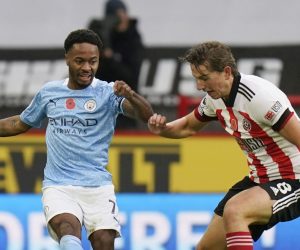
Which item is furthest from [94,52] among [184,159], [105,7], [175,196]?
[105,7]

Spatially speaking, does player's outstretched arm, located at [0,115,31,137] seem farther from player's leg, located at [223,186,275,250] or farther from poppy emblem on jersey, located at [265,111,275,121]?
poppy emblem on jersey, located at [265,111,275,121]

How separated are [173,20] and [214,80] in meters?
6.59

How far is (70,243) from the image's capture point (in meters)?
8.26

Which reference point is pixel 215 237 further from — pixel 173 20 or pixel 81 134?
pixel 173 20

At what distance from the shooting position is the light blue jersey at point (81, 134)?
863cm

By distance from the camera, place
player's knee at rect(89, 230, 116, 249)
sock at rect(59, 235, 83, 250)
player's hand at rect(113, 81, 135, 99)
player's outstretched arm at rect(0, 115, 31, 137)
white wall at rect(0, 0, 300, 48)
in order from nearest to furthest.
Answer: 1. sock at rect(59, 235, 83, 250)
2. player's hand at rect(113, 81, 135, 99)
3. player's knee at rect(89, 230, 116, 249)
4. player's outstretched arm at rect(0, 115, 31, 137)
5. white wall at rect(0, 0, 300, 48)

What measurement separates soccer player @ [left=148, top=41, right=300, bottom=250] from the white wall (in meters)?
6.16

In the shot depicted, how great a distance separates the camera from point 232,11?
48.6 ft

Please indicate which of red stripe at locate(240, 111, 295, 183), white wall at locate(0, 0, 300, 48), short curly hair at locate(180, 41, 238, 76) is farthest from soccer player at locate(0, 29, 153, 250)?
white wall at locate(0, 0, 300, 48)

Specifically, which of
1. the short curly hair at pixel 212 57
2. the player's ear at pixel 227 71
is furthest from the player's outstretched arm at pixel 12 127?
the player's ear at pixel 227 71

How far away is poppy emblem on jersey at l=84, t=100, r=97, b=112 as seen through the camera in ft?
28.5

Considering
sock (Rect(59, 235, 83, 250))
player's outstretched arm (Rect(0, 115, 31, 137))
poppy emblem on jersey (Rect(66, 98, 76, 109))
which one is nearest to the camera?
sock (Rect(59, 235, 83, 250))

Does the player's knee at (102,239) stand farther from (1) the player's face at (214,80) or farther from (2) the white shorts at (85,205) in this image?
(1) the player's face at (214,80)

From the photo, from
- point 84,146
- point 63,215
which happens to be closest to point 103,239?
point 63,215
